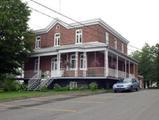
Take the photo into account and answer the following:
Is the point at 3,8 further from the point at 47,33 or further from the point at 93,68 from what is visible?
the point at 93,68

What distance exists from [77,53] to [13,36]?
8.55 metres

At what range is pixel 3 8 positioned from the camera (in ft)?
130

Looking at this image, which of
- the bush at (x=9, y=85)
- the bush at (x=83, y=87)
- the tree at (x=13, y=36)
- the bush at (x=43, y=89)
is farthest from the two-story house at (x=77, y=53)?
the bush at (x=9, y=85)

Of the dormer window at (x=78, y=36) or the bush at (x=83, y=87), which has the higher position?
the dormer window at (x=78, y=36)

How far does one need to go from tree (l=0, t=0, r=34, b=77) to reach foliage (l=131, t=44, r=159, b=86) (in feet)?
104

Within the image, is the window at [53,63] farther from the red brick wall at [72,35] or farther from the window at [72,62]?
the window at [72,62]

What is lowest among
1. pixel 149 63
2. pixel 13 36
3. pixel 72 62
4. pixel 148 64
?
pixel 72 62

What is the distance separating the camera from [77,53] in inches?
1475

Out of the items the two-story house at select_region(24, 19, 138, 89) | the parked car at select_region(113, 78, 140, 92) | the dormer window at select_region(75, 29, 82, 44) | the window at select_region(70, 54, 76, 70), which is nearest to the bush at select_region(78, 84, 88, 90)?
the two-story house at select_region(24, 19, 138, 89)

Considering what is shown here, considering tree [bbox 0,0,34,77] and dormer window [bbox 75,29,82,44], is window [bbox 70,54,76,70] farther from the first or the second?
tree [bbox 0,0,34,77]

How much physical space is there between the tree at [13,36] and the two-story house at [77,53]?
1.99 m

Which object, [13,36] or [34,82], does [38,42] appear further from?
[34,82]

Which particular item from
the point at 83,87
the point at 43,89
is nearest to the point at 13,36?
the point at 43,89

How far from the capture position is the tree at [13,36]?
38.8 m
